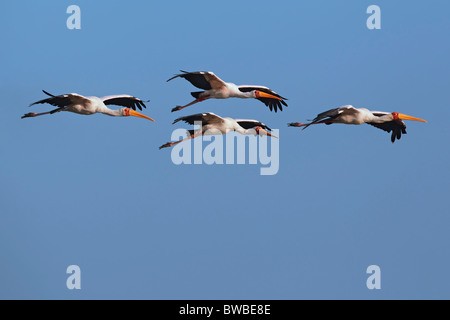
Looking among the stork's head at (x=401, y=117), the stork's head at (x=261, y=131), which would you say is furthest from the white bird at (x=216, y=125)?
the stork's head at (x=401, y=117)

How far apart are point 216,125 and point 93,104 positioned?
3.79m

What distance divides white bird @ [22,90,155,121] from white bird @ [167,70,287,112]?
69.2 inches

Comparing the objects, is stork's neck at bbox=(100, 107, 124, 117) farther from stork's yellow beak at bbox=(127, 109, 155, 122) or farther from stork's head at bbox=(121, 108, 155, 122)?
stork's yellow beak at bbox=(127, 109, 155, 122)

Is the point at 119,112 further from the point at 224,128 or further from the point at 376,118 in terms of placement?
the point at 376,118

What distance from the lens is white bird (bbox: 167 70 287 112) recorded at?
33.8m

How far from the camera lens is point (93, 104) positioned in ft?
112

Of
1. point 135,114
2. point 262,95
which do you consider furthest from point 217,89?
point 135,114

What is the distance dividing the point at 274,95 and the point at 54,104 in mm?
7286

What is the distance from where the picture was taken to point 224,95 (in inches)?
1368

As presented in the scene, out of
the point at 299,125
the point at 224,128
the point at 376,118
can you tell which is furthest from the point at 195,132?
the point at 376,118

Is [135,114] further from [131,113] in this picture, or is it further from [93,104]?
[93,104]

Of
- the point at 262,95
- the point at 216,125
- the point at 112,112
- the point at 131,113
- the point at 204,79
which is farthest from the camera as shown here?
the point at 262,95

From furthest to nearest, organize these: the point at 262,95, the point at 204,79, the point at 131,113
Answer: the point at 262,95, the point at 131,113, the point at 204,79

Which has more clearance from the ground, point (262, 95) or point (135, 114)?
point (262, 95)
